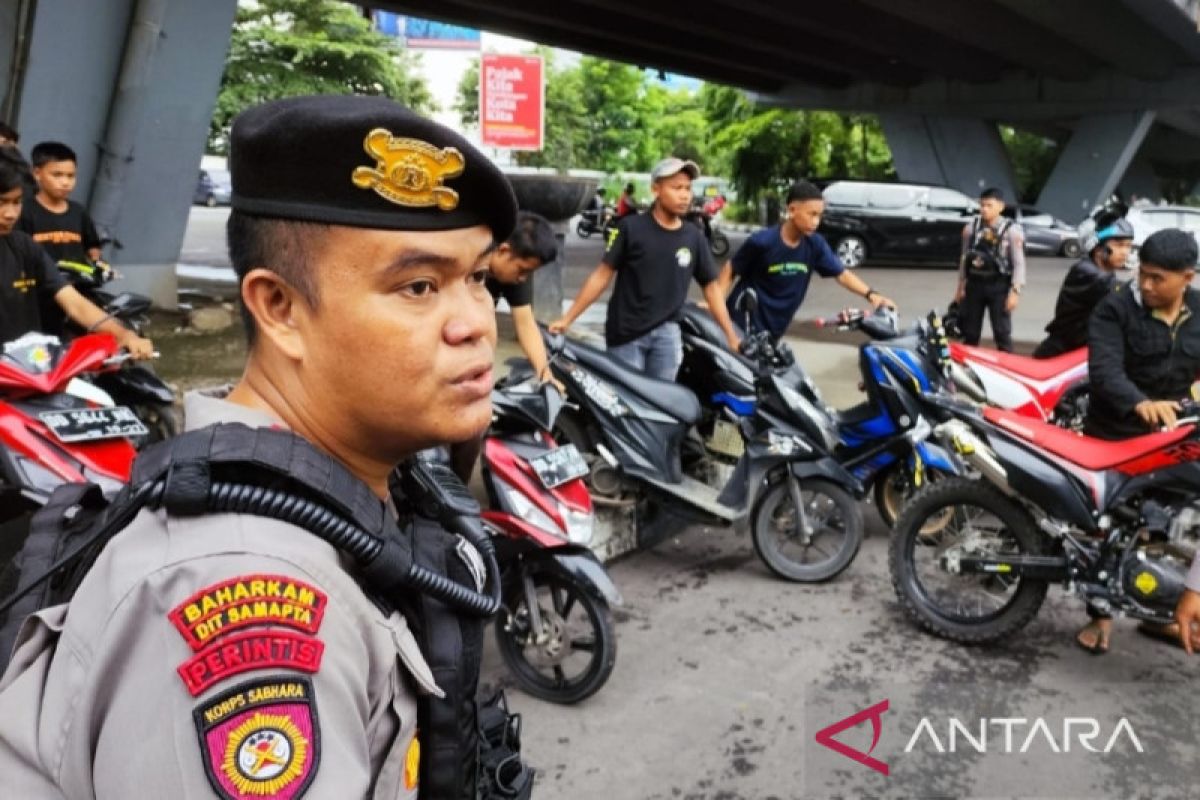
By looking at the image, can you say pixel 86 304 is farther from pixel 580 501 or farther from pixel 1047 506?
pixel 1047 506

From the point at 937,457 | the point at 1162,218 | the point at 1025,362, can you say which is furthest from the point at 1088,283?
the point at 1162,218

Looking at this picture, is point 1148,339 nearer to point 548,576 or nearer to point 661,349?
point 661,349

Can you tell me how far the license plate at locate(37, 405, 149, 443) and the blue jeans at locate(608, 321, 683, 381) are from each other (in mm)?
2381

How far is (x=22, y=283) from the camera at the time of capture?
4117 millimetres

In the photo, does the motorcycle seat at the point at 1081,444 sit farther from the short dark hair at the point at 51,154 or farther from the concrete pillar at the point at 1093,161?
the concrete pillar at the point at 1093,161

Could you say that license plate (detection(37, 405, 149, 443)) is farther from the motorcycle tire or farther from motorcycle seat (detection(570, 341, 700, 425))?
the motorcycle tire

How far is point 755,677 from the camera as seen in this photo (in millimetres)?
3561

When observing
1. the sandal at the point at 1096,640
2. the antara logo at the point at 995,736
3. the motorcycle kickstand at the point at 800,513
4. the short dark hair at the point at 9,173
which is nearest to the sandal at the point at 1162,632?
the sandal at the point at 1096,640

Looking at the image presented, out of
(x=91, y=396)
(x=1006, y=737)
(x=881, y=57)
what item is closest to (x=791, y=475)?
(x=1006, y=737)

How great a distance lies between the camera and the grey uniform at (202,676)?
2.46ft

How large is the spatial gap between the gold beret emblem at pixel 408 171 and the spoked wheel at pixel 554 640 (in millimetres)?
2340

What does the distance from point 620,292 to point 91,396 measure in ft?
8.59

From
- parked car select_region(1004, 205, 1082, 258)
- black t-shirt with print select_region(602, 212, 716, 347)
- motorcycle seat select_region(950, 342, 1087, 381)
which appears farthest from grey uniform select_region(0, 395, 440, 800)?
parked car select_region(1004, 205, 1082, 258)

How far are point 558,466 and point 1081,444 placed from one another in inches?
77.7
